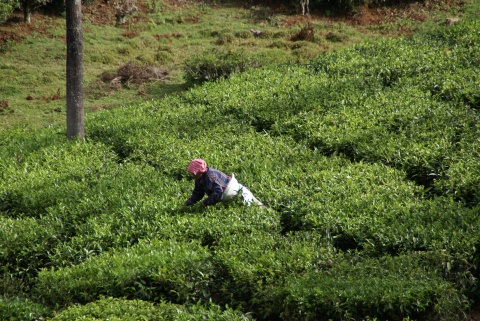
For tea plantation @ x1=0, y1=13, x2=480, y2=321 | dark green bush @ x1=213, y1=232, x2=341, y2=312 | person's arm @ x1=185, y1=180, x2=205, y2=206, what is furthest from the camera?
person's arm @ x1=185, y1=180, x2=205, y2=206

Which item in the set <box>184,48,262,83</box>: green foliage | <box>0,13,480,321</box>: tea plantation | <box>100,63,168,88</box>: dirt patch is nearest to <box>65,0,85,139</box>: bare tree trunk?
<box>0,13,480,321</box>: tea plantation

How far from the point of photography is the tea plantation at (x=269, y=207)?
7.43m

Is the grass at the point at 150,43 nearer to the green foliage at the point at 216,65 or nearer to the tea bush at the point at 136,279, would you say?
the green foliage at the point at 216,65

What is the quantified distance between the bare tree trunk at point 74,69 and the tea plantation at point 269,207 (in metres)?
0.39

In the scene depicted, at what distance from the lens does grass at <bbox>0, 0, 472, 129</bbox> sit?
1684cm

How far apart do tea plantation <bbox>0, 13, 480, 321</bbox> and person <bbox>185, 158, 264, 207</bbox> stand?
166 mm

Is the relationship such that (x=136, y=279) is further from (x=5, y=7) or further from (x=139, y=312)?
(x=5, y=7)

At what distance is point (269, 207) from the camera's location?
9500 mm

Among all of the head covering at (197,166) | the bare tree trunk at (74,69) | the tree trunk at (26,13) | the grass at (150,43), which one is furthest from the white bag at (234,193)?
the tree trunk at (26,13)

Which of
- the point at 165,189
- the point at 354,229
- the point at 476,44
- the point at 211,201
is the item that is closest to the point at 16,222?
the point at 165,189

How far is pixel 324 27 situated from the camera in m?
22.2

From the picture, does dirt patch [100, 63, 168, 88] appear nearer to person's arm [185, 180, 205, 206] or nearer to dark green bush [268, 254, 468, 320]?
person's arm [185, 180, 205, 206]

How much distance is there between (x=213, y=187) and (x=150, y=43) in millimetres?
12881

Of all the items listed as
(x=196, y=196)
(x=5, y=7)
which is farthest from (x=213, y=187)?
(x=5, y=7)
